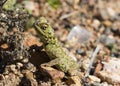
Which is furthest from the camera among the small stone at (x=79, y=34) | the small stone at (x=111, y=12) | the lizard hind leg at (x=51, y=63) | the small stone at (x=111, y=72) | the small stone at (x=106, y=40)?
the small stone at (x=111, y=12)

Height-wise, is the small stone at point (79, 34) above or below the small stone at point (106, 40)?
above

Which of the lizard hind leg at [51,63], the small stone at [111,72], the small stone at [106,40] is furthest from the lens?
the small stone at [106,40]

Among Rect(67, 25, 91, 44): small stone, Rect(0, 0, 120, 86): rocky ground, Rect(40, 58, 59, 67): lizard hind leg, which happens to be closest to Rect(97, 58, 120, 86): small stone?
Rect(0, 0, 120, 86): rocky ground

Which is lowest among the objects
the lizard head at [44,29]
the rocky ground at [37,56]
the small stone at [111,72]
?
the small stone at [111,72]

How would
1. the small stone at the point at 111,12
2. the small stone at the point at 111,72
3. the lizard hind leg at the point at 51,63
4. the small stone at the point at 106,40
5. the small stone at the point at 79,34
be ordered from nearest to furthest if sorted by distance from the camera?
the lizard hind leg at the point at 51,63, the small stone at the point at 111,72, the small stone at the point at 79,34, the small stone at the point at 106,40, the small stone at the point at 111,12

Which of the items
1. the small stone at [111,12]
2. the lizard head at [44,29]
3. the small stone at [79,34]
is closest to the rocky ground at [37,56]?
the small stone at [79,34]

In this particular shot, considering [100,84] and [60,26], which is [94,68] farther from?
[60,26]

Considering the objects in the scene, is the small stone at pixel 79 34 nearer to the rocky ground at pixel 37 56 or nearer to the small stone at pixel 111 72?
the rocky ground at pixel 37 56

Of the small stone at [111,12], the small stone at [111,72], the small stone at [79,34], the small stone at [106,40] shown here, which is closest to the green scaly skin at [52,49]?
the small stone at [111,72]

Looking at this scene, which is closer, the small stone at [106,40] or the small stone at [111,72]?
the small stone at [111,72]
